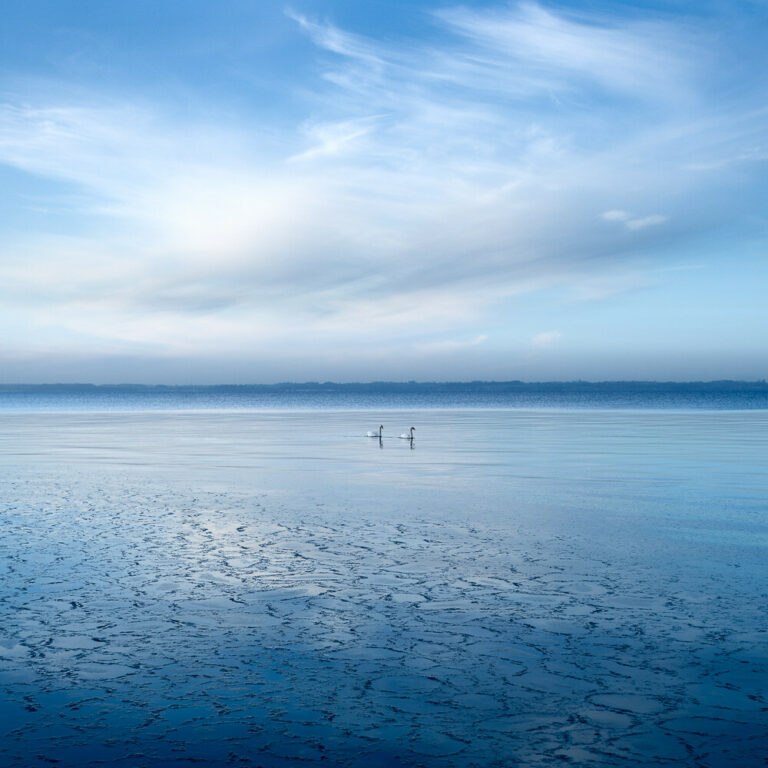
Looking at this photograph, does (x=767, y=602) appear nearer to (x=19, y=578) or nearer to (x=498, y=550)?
(x=498, y=550)

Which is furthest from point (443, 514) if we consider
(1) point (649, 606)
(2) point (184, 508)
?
(1) point (649, 606)

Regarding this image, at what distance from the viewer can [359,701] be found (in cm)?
802

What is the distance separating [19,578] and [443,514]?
924cm

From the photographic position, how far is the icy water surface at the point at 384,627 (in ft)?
23.7

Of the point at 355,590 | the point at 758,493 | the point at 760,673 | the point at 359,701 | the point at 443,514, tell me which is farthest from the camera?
the point at 758,493

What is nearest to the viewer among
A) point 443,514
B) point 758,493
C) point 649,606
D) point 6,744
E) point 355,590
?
point 6,744

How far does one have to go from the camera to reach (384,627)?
403 inches

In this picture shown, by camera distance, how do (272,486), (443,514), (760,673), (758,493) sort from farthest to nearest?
(272,486)
(758,493)
(443,514)
(760,673)

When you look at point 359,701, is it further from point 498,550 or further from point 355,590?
point 498,550

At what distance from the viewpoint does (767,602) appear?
11.3m

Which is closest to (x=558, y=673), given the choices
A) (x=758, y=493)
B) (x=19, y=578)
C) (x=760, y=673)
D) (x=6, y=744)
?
(x=760, y=673)

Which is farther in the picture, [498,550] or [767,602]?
[498,550]

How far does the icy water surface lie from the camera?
7.23 m

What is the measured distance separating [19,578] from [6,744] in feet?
20.2
